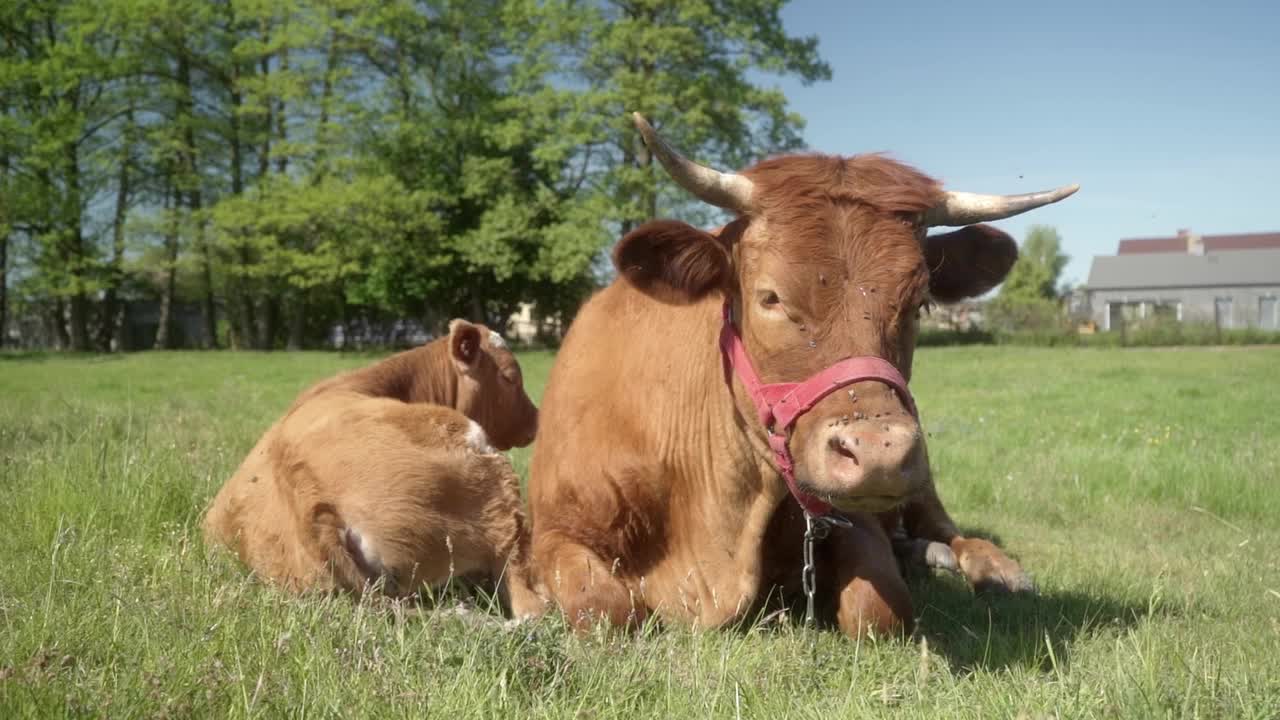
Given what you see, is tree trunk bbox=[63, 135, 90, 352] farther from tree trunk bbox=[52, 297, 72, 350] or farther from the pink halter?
the pink halter

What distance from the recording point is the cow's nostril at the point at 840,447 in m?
2.68

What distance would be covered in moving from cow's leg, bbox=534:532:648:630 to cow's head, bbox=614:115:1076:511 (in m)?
0.93

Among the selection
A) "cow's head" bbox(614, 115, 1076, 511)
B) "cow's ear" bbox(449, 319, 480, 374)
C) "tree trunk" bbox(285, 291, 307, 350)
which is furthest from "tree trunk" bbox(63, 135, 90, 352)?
"cow's head" bbox(614, 115, 1076, 511)

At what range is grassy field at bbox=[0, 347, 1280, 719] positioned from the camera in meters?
2.55

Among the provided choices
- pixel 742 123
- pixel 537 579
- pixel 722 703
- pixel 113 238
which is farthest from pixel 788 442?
pixel 113 238

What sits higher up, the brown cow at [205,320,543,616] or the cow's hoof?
the brown cow at [205,320,543,616]

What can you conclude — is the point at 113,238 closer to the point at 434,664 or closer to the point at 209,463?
the point at 209,463

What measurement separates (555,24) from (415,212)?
8.62 m

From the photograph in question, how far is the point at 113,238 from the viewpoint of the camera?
36750 millimetres

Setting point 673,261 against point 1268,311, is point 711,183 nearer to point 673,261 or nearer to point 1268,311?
point 673,261

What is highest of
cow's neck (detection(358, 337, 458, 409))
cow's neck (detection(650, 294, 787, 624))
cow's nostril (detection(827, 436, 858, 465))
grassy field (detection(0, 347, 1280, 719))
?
cow's neck (detection(358, 337, 458, 409))

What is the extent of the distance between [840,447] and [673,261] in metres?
1.22

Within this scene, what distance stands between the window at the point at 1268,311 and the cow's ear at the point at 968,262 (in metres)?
66.2

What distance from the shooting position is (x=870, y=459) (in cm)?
261
